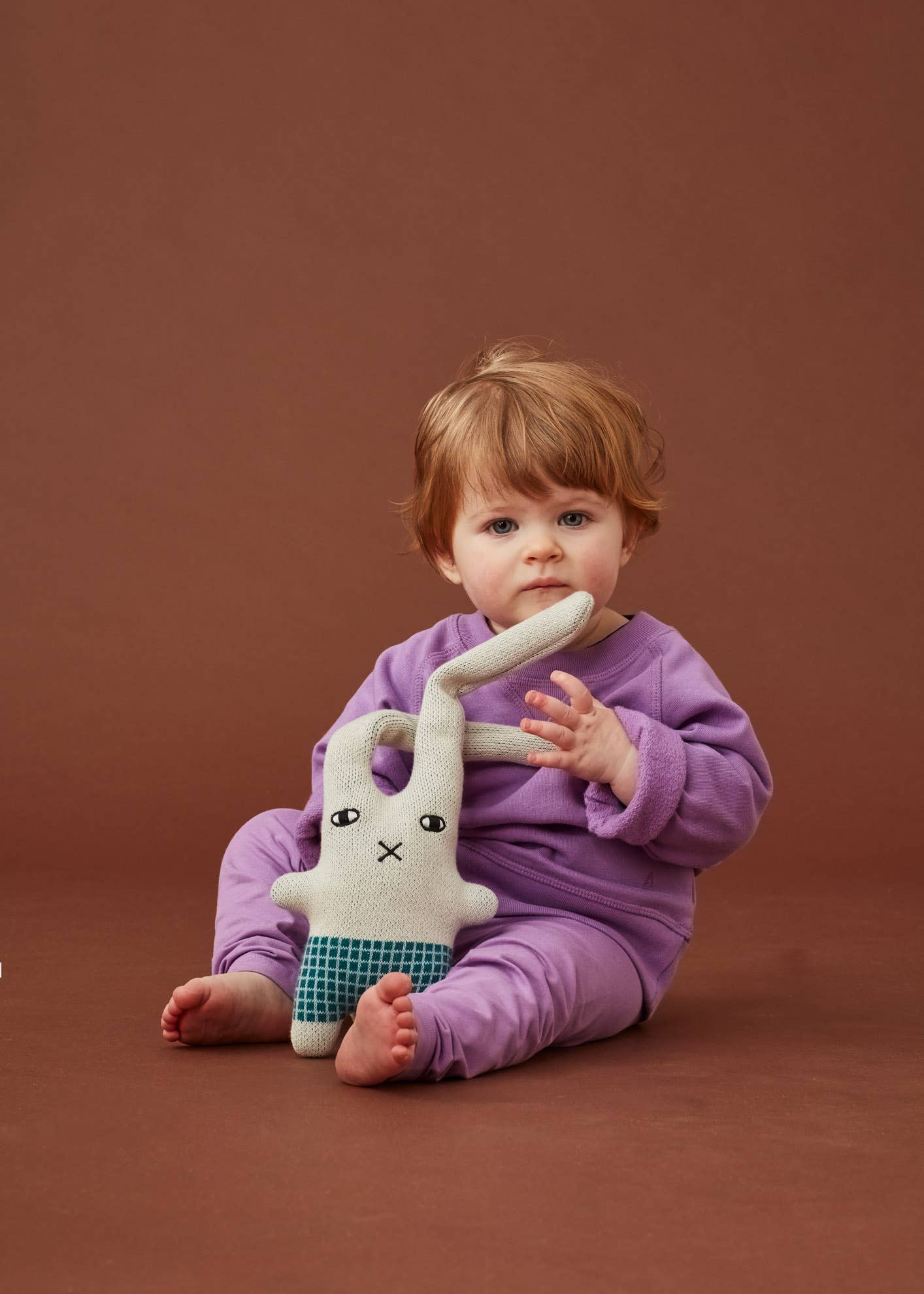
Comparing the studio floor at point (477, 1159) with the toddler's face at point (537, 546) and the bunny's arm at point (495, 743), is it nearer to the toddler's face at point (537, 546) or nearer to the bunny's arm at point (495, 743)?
the bunny's arm at point (495, 743)

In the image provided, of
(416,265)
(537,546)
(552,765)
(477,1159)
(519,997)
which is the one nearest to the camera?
(477,1159)

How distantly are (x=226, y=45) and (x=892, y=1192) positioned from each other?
2.75 m

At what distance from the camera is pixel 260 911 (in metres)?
1.85

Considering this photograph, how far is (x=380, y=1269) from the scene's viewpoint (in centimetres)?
102

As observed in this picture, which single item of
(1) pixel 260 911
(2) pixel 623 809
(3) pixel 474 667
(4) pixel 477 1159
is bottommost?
(4) pixel 477 1159

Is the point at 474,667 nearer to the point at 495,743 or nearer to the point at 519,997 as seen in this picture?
the point at 495,743

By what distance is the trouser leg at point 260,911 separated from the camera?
177cm

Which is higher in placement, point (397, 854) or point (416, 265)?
point (416, 265)

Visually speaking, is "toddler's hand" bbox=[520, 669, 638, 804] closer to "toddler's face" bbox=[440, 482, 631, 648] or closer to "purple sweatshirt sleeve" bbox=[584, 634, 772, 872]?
"purple sweatshirt sleeve" bbox=[584, 634, 772, 872]

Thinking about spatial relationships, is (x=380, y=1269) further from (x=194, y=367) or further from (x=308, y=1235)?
(x=194, y=367)

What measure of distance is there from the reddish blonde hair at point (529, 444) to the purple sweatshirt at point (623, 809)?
0.16 meters

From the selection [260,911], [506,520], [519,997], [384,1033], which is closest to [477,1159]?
[384,1033]

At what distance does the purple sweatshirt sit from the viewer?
1.71m

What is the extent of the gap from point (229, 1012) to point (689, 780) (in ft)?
1.70
